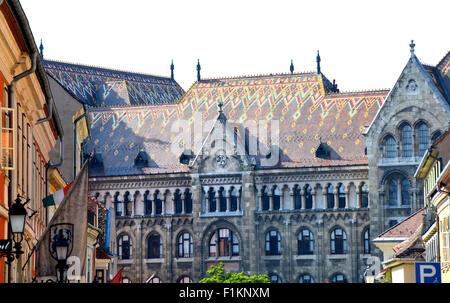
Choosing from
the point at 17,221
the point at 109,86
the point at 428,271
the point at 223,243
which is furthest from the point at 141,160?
the point at 17,221

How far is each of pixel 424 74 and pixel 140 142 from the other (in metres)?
26.6

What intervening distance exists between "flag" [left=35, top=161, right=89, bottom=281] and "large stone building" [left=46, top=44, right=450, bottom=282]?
67.7 metres

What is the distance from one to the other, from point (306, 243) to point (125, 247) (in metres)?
15.3

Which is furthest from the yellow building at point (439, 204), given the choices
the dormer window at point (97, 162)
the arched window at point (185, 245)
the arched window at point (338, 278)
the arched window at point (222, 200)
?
the dormer window at point (97, 162)

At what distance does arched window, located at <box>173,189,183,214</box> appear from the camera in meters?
99.4

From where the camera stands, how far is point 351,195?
9362 centimetres

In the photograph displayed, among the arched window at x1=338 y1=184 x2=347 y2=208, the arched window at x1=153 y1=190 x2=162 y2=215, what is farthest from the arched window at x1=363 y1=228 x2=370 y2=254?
the arched window at x1=153 y1=190 x2=162 y2=215

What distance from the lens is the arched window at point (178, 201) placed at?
99.4m

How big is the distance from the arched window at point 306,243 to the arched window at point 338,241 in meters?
1.73

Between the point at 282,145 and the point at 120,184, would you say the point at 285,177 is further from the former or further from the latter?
the point at 120,184

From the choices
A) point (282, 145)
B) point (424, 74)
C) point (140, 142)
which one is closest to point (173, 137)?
point (140, 142)

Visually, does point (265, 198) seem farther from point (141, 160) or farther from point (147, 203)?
point (141, 160)

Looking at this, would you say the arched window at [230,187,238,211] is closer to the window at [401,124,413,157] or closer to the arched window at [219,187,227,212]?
the arched window at [219,187,227,212]

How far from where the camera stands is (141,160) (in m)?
101
